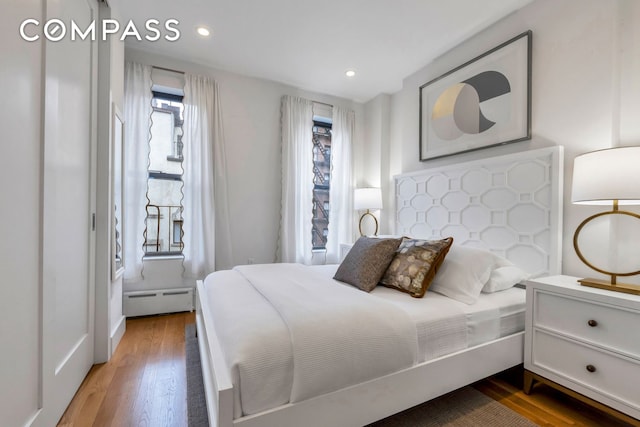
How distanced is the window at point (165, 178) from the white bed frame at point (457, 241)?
129 cm

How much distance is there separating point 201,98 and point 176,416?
9.29 ft

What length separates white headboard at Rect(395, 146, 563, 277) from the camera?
1.91 meters

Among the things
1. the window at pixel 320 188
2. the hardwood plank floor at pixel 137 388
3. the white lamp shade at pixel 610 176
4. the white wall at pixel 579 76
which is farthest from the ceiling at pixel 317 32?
the hardwood plank floor at pixel 137 388

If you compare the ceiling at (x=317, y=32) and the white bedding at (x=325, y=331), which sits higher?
the ceiling at (x=317, y=32)

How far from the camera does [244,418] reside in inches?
39.3

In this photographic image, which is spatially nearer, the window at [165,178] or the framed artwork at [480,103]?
the framed artwork at [480,103]

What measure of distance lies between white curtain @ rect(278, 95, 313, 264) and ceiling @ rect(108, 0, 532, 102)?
434 millimetres

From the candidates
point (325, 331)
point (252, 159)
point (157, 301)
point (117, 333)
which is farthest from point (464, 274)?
point (157, 301)

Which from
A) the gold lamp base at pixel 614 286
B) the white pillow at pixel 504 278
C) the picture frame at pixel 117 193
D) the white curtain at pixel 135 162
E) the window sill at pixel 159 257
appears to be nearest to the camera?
the gold lamp base at pixel 614 286

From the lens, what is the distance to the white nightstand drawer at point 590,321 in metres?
1.30

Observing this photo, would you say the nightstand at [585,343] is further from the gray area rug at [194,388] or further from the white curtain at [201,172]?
the white curtain at [201,172]

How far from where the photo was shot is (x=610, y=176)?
54.6 inches

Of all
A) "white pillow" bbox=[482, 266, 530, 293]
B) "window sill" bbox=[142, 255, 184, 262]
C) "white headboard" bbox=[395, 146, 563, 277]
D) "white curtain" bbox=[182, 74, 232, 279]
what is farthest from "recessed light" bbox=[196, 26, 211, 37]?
"white pillow" bbox=[482, 266, 530, 293]

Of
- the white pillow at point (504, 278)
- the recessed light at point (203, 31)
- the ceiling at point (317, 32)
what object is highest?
the recessed light at point (203, 31)
